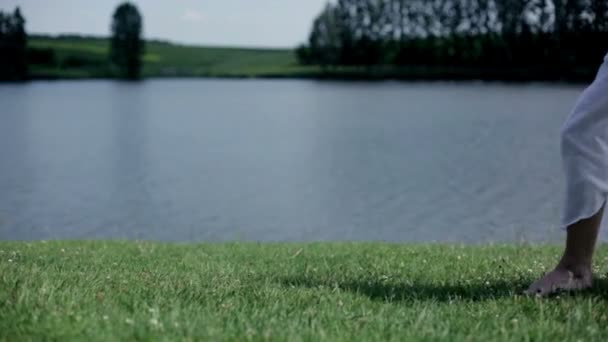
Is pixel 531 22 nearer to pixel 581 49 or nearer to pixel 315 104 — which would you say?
pixel 581 49

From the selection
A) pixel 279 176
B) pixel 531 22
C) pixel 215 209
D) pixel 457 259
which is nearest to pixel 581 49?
pixel 531 22

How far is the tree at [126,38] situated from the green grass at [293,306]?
147 meters

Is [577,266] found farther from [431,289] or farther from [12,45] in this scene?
[12,45]

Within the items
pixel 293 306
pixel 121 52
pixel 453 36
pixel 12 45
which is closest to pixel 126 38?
pixel 121 52

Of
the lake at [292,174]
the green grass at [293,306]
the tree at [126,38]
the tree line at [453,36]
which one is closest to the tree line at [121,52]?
the tree at [126,38]

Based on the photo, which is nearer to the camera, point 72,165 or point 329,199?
point 329,199

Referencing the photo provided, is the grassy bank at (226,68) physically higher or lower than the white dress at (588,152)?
lower

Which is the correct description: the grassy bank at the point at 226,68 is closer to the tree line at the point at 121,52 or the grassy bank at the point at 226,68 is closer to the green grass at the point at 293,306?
the tree line at the point at 121,52

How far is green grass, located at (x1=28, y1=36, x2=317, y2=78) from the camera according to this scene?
154250mm

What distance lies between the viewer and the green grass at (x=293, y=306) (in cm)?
407

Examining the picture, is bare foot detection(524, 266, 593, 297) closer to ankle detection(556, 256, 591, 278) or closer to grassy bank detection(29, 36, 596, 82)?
ankle detection(556, 256, 591, 278)

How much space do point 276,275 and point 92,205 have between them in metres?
23.7

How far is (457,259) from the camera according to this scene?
843 centimetres

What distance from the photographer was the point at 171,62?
180125 millimetres
